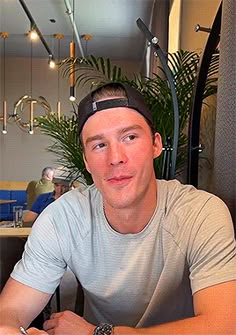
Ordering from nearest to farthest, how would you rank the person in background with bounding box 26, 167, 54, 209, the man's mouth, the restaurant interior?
the man's mouth < the restaurant interior < the person in background with bounding box 26, 167, 54, 209

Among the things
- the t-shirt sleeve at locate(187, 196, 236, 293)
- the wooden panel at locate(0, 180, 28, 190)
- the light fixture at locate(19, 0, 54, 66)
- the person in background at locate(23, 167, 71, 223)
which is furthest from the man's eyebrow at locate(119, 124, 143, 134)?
the wooden panel at locate(0, 180, 28, 190)

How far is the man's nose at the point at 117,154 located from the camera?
1082 millimetres

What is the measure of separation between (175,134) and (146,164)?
62 centimetres

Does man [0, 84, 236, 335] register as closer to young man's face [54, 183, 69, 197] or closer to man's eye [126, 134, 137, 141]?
man's eye [126, 134, 137, 141]

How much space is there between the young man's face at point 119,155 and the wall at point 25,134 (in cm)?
675

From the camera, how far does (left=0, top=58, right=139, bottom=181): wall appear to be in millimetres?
7816

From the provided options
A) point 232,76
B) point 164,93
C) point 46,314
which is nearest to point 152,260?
point 46,314

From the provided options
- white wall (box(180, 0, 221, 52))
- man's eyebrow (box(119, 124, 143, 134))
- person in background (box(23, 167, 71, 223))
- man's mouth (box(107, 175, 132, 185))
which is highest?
white wall (box(180, 0, 221, 52))

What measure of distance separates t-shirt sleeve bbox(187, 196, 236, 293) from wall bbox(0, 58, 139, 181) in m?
6.87

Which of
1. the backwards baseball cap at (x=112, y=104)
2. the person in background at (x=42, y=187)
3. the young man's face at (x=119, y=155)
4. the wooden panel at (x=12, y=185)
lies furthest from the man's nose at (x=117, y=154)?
the wooden panel at (x=12, y=185)

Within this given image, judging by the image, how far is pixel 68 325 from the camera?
3.38ft

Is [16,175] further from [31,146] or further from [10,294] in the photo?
[10,294]

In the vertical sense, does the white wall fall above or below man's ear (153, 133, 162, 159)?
above

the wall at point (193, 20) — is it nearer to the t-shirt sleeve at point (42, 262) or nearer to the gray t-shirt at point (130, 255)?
the gray t-shirt at point (130, 255)
